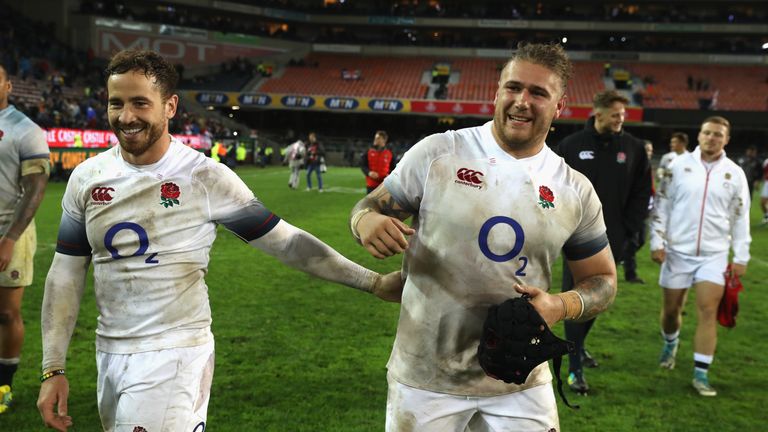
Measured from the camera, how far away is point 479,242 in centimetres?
249

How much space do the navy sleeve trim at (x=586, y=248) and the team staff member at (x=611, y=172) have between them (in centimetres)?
247

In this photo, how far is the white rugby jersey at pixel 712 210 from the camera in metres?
5.39

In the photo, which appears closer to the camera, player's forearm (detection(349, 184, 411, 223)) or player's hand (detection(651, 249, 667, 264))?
player's forearm (detection(349, 184, 411, 223))

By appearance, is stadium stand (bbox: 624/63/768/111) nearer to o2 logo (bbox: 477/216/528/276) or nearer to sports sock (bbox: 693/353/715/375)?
sports sock (bbox: 693/353/715/375)

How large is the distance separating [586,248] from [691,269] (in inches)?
129

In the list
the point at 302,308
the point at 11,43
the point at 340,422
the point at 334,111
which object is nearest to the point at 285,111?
the point at 334,111

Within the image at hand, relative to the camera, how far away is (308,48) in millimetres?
54375

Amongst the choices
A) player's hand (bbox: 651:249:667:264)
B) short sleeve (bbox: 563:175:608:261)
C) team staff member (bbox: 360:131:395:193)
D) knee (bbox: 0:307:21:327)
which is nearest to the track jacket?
player's hand (bbox: 651:249:667:264)

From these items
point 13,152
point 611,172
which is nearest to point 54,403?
point 13,152

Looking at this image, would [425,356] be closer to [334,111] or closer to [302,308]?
[302,308]

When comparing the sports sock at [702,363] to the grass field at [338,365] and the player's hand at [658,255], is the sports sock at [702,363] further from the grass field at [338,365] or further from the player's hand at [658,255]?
the player's hand at [658,255]

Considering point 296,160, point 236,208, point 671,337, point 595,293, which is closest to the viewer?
point 595,293

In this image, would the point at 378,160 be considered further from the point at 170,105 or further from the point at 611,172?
the point at 170,105

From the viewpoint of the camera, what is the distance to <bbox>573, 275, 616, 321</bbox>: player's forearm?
2562 millimetres
